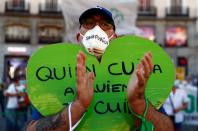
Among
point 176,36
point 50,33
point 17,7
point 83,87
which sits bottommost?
point 83,87

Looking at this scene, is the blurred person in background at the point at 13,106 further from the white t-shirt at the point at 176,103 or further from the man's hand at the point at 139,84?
the man's hand at the point at 139,84

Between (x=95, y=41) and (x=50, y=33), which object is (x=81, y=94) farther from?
(x=50, y=33)

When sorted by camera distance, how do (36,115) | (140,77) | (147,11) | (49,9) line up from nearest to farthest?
(140,77) < (36,115) < (49,9) < (147,11)

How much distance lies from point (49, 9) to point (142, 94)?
1360 inches

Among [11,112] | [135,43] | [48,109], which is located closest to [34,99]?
[48,109]

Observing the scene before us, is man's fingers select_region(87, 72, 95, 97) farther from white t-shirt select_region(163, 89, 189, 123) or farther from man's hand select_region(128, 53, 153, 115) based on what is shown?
white t-shirt select_region(163, 89, 189, 123)

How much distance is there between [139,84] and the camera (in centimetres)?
184

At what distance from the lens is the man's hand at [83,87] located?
6.10 feet

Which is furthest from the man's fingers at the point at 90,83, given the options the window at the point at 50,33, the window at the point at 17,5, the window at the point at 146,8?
the window at the point at 146,8

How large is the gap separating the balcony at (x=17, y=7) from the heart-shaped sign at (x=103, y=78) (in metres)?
33.5

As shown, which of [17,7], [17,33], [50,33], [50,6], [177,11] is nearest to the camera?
[17,33]

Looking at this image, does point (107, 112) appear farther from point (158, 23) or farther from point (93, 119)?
point (158, 23)

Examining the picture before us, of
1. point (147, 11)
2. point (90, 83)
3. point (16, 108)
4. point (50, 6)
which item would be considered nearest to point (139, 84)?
point (90, 83)

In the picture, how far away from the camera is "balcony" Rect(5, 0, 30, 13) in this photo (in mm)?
35156
